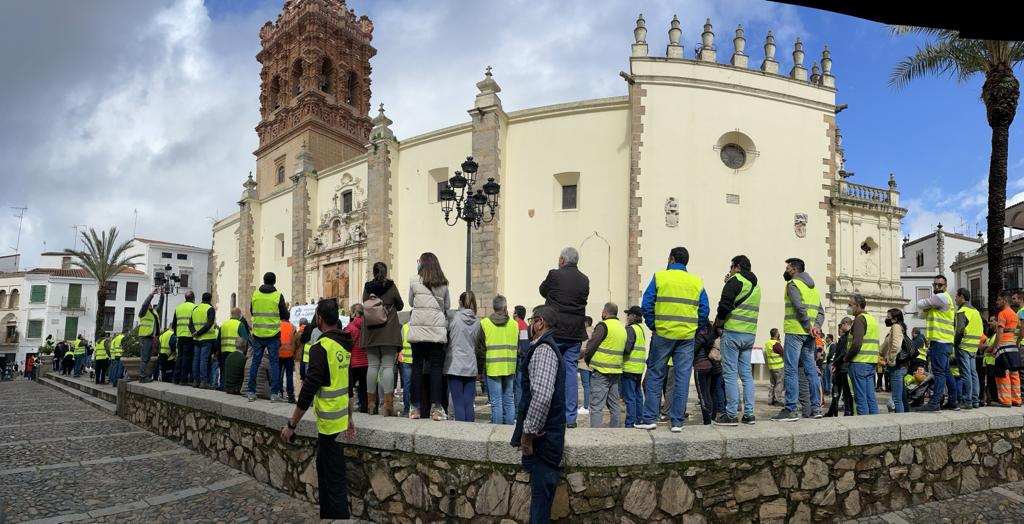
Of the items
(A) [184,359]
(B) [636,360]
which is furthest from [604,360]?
(A) [184,359]

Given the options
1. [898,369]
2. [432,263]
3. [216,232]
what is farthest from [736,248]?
[216,232]

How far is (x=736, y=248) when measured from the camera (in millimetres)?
18766

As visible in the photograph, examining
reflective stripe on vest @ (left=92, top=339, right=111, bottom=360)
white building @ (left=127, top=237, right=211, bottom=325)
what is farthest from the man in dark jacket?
white building @ (left=127, top=237, right=211, bottom=325)

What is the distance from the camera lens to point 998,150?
39.8 feet

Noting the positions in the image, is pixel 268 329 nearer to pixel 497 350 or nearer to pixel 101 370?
pixel 497 350

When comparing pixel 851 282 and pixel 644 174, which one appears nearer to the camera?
pixel 644 174

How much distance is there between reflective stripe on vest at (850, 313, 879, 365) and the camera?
6324mm

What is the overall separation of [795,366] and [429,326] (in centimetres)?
373

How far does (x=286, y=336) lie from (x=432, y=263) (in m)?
3.18

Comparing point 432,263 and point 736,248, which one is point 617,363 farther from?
point 736,248

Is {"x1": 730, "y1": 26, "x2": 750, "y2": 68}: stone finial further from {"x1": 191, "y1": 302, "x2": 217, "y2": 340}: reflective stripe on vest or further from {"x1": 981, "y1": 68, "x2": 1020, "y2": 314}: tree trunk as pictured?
{"x1": 191, "y1": 302, "x2": 217, "y2": 340}: reflective stripe on vest

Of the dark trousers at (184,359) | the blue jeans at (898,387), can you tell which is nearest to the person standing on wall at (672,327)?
the blue jeans at (898,387)

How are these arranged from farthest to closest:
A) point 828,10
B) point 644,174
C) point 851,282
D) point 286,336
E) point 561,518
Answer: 1. point 851,282
2. point 644,174
3. point 286,336
4. point 561,518
5. point 828,10

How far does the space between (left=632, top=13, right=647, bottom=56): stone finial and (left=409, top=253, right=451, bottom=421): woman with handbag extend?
50.6 feet
